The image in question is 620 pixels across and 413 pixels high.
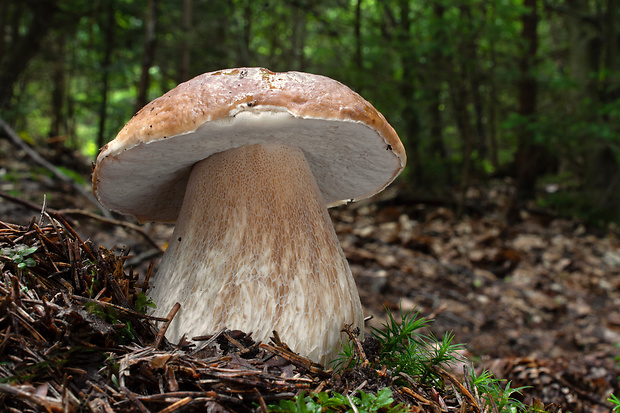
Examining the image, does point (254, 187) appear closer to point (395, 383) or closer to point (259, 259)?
point (259, 259)

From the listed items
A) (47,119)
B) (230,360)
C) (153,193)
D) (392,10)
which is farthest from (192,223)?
(47,119)

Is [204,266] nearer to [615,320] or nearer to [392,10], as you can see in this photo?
[615,320]

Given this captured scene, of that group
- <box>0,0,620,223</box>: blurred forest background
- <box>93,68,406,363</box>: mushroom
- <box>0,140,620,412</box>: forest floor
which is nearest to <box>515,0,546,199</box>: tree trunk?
<box>0,0,620,223</box>: blurred forest background

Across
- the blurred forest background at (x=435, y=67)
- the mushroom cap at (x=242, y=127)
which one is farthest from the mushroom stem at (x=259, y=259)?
the blurred forest background at (x=435, y=67)

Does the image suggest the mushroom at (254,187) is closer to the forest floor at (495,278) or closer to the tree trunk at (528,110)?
the forest floor at (495,278)

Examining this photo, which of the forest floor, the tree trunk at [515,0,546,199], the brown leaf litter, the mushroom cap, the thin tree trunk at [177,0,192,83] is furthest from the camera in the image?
the tree trunk at [515,0,546,199]

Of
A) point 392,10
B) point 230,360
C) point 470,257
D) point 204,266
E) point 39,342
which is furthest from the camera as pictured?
point 392,10

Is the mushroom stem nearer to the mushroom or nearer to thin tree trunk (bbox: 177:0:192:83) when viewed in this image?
the mushroom
